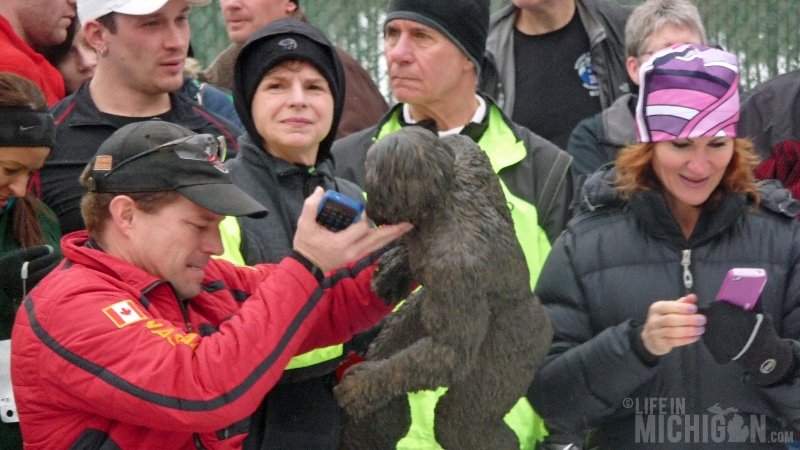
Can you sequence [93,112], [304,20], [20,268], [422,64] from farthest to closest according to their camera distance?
[304,20]
[422,64]
[93,112]
[20,268]

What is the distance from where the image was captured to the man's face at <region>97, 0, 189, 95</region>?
410cm

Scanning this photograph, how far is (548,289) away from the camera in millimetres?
3707

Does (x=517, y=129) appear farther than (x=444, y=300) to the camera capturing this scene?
Yes

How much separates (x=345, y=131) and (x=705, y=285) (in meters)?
2.21

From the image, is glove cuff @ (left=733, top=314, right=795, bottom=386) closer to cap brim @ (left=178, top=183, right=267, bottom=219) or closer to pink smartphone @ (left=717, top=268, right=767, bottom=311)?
pink smartphone @ (left=717, top=268, right=767, bottom=311)

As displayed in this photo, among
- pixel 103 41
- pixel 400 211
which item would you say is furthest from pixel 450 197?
pixel 103 41

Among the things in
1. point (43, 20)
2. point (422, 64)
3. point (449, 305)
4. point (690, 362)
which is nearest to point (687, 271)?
point (690, 362)

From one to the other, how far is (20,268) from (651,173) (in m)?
1.76

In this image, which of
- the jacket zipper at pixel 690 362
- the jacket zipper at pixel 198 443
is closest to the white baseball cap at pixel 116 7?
the jacket zipper at pixel 198 443

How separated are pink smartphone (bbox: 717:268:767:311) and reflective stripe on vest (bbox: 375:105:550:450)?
57 centimetres

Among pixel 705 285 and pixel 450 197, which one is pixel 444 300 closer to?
Result: pixel 450 197

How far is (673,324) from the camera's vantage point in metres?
3.31

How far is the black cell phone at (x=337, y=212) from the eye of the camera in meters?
2.75

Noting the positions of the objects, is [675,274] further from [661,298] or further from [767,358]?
[767,358]
